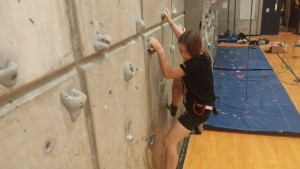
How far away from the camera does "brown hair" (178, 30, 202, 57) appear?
2049 millimetres

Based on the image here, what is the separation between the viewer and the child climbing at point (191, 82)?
2047mm

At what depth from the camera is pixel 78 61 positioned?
3.31 ft

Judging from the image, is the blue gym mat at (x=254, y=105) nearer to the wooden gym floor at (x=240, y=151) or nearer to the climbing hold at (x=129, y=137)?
the wooden gym floor at (x=240, y=151)

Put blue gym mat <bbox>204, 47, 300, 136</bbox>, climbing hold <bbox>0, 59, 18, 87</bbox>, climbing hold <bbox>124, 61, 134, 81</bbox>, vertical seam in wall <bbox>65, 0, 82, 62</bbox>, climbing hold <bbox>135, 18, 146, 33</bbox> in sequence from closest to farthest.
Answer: climbing hold <bbox>0, 59, 18, 87</bbox> < vertical seam in wall <bbox>65, 0, 82, 62</bbox> < climbing hold <bbox>124, 61, 134, 81</bbox> < climbing hold <bbox>135, 18, 146, 33</bbox> < blue gym mat <bbox>204, 47, 300, 136</bbox>

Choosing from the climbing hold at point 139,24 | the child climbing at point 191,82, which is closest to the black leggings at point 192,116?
the child climbing at point 191,82

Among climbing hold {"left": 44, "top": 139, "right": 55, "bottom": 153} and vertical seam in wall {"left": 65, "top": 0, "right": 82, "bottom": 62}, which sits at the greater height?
vertical seam in wall {"left": 65, "top": 0, "right": 82, "bottom": 62}

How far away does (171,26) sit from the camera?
2.37 m

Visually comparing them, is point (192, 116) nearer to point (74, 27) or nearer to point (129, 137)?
point (129, 137)

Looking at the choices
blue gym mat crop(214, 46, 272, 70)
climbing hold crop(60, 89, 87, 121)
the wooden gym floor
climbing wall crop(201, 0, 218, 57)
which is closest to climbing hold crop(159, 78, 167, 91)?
the wooden gym floor

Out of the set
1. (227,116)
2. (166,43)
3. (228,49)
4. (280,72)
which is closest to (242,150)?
(227,116)

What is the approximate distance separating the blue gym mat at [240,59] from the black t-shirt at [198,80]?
4.10 metres

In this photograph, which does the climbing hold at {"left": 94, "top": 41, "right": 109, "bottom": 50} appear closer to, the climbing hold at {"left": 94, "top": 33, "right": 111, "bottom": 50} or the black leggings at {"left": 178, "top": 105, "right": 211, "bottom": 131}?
the climbing hold at {"left": 94, "top": 33, "right": 111, "bottom": 50}

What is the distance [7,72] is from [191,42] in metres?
1.57

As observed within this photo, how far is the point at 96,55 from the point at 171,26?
134cm
